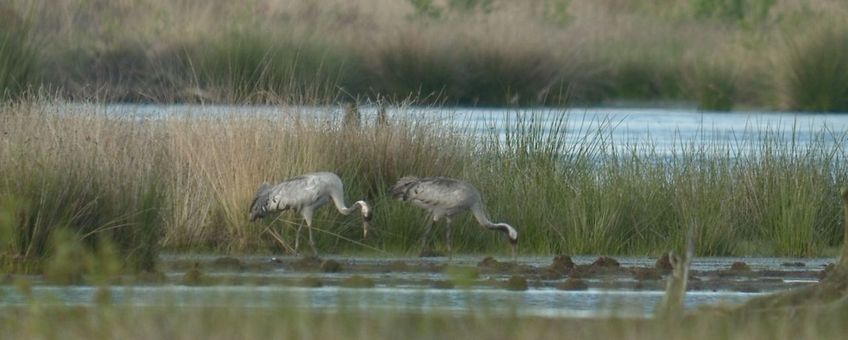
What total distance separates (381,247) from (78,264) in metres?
3.42

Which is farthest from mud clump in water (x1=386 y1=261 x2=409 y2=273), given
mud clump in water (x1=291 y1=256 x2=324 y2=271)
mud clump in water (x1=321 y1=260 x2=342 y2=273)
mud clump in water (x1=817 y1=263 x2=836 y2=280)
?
mud clump in water (x1=817 y1=263 x2=836 y2=280)

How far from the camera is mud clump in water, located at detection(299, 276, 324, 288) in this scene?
1018cm

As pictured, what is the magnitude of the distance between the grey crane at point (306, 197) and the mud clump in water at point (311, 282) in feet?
5.44

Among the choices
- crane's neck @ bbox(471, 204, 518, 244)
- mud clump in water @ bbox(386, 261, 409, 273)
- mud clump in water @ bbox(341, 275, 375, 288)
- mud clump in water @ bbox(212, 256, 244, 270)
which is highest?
crane's neck @ bbox(471, 204, 518, 244)

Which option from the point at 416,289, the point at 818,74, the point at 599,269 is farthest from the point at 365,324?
the point at 818,74

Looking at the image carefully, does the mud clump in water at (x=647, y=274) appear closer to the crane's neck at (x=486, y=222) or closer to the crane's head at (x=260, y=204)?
the crane's neck at (x=486, y=222)

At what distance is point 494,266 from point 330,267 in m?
0.99

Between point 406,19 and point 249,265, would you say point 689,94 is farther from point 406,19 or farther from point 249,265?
point 249,265

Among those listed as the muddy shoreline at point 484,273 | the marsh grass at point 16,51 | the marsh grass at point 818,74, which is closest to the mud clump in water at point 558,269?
the muddy shoreline at point 484,273

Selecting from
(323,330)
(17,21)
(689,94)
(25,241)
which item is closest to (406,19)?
(689,94)

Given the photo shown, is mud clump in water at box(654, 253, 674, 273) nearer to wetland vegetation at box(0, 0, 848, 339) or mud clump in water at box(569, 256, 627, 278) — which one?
wetland vegetation at box(0, 0, 848, 339)

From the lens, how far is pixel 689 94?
109ft

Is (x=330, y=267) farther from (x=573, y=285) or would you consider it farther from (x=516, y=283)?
(x=573, y=285)

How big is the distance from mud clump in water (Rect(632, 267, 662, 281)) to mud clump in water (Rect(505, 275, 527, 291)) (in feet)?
2.93
